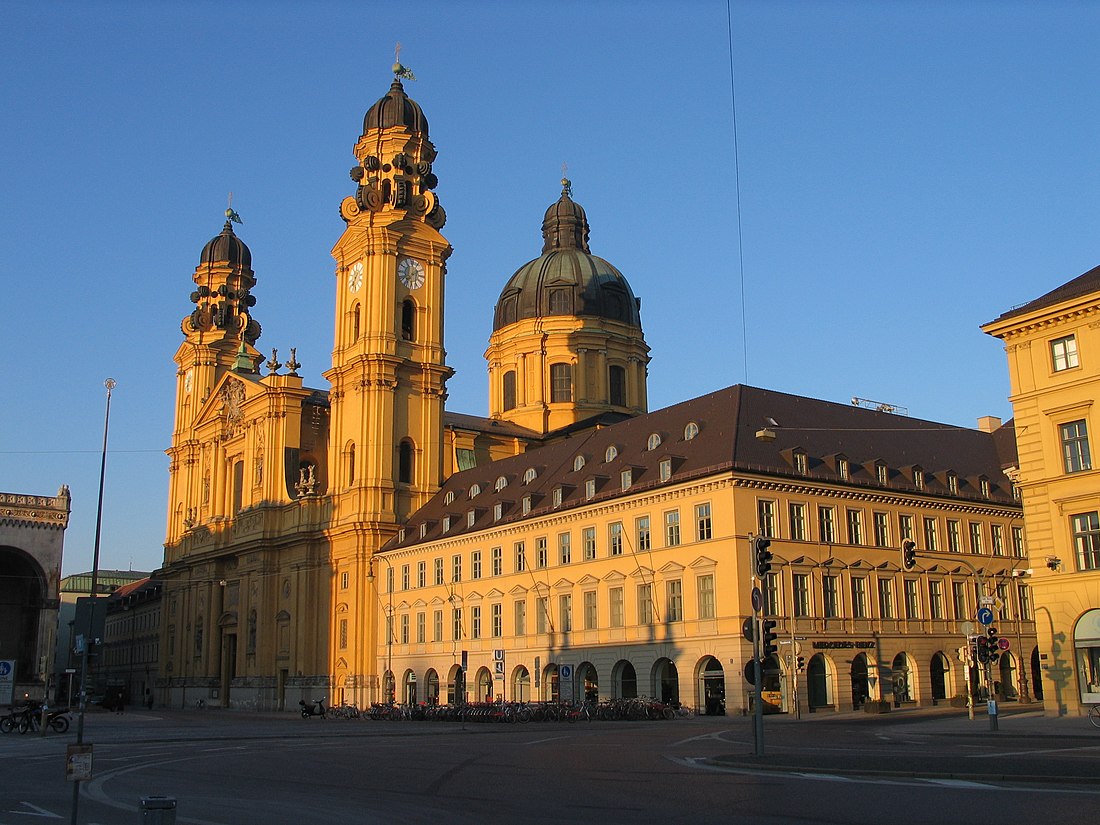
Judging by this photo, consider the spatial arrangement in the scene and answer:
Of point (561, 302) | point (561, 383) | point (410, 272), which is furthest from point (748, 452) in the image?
point (561, 302)

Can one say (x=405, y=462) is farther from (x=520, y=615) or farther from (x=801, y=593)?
(x=801, y=593)

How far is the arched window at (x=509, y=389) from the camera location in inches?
3839

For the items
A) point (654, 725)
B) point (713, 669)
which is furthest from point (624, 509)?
point (654, 725)

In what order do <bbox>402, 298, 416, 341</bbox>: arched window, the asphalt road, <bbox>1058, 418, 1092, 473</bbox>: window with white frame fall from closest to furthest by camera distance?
the asphalt road < <bbox>1058, 418, 1092, 473</bbox>: window with white frame < <bbox>402, 298, 416, 341</bbox>: arched window

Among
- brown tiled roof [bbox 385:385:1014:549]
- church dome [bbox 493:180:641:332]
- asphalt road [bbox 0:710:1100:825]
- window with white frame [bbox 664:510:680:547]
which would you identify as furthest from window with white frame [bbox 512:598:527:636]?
church dome [bbox 493:180:641:332]

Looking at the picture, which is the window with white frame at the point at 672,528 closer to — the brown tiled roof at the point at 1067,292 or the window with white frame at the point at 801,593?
the window with white frame at the point at 801,593

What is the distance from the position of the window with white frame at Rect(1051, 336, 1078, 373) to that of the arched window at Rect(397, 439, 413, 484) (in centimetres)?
4822

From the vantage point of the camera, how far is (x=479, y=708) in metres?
51.5

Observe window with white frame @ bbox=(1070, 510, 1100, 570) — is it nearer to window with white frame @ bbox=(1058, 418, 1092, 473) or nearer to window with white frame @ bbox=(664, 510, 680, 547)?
window with white frame @ bbox=(1058, 418, 1092, 473)

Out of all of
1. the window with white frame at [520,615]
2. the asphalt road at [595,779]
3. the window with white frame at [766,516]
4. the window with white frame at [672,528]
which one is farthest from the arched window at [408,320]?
the asphalt road at [595,779]

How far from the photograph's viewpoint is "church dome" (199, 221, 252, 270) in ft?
356

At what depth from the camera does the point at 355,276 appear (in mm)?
83875

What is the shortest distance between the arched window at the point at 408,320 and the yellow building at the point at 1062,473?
1904 inches

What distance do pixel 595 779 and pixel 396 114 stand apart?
72151mm
